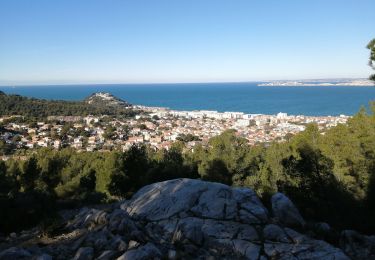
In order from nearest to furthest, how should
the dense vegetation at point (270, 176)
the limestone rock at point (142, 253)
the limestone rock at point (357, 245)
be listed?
the limestone rock at point (142, 253)
the limestone rock at point (357, 245)
the dense vegetation at point (270, 176)

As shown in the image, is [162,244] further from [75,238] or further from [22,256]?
[22,256]

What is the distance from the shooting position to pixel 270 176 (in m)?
14.2

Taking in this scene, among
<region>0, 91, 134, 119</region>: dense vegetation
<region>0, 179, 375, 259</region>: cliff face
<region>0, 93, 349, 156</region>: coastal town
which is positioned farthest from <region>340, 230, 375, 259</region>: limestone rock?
<region>0, 91, 134, 119</region>: dense vegetation

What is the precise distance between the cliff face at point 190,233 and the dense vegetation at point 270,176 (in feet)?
12.2

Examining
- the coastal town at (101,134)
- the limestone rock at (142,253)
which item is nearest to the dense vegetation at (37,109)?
the coastal town at (101,134)

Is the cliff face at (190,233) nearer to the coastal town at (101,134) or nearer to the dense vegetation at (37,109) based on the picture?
the coastal town at (101,134)

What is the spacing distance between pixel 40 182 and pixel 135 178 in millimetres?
6270

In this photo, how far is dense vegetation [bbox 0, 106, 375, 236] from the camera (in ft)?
40.0

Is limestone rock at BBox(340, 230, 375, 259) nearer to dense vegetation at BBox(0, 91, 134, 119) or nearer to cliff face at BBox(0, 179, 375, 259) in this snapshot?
cliff face at BBox(0, 179, 375, 259)

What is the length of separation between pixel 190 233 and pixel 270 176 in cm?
818

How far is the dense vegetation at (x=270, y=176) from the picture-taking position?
40.0ft

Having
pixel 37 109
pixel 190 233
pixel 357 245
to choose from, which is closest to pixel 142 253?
pixel 190 233

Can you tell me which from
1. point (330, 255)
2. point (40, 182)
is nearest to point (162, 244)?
point (330, 255)

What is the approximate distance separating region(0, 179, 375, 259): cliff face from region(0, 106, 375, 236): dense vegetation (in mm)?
3725
